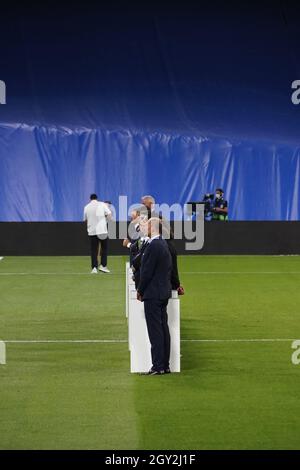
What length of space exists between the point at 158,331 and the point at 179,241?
25.1m

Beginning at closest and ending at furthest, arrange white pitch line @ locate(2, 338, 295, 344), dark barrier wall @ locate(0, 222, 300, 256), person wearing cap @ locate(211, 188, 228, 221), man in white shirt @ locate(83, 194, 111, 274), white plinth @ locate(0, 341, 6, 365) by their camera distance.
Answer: white plinth @ locate(0, 341, 6, 365)
white pitch line @ locate(2, 338, 295, 344)
man in white shirt @ locate(83, 194, 111, 274)
dark barrier wall @ locate(0, 222, 300, 256)
person wearing cap @ locate(211, 188, 228, 221)

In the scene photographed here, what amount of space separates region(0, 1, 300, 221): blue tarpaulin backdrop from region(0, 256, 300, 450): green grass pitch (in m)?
16.3

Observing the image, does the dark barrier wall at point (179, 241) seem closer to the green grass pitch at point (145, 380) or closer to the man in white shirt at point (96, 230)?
the man in white shirt at point (96, 230)

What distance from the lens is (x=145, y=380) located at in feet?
44.6

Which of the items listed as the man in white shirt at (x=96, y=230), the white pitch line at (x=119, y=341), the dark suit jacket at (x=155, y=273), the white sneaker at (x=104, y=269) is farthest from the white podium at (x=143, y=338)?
the white sneaker at (x=104, y=269)

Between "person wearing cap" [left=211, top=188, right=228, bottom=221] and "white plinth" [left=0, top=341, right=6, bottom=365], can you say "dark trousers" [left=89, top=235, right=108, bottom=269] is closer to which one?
"person wearing cap" [left=211, top=188, right=228, bottom=221]

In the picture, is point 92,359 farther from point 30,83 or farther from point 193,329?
point 30,83

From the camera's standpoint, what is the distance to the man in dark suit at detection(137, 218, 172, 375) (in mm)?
13859

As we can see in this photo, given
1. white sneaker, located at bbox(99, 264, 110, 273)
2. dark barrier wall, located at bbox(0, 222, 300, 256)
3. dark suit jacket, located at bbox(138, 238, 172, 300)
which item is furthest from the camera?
dark barrier wall, located at bbox(0, 222, 300, 256)

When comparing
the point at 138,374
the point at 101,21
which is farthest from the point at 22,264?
the point at 138,374

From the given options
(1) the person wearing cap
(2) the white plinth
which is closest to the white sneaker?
(1) the person wearing cap

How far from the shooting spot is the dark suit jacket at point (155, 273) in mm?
13906

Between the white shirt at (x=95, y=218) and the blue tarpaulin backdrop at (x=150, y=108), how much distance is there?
10.0 meters

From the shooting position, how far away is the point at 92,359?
15312mm
